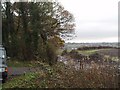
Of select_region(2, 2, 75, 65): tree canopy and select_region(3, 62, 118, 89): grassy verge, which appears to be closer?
select_region(3, 62, 118, 89): grassy verge

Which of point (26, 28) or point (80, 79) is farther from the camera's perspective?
point (26, 28)

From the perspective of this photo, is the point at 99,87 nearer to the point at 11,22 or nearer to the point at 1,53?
the point at 1,53

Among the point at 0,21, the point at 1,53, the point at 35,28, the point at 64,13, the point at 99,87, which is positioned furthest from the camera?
the point at 64,13

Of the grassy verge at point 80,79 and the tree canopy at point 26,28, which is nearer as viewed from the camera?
the grassy verge at point 80,79

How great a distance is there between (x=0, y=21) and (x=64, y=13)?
588 inches

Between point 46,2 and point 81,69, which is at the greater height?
point 46,2

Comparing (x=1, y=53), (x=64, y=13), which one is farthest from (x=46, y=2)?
(x=1, y=53)

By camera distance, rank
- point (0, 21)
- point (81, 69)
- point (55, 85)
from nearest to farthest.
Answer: point (55, 85) < point (81, 69) < point (0, 21)

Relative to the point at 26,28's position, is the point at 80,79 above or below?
below

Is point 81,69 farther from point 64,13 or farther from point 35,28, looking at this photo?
point 64,13

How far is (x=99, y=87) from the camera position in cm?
1038

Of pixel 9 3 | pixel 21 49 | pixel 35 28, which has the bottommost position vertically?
pixel 21 49

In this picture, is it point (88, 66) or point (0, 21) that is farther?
point (0, 21)

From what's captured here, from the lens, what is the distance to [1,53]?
17.6 meters
